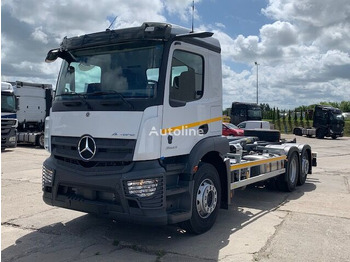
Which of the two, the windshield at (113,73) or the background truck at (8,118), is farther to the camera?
the background truck at (8,118)

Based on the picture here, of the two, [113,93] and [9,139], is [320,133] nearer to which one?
[9,139]

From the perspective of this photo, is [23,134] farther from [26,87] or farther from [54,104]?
[54,104]

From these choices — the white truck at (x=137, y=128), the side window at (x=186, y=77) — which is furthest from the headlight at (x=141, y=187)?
the side window at (x=186, y=77)

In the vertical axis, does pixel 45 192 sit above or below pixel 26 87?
below

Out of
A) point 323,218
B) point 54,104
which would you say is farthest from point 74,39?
point 323,218

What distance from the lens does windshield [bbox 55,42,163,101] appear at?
469 cm

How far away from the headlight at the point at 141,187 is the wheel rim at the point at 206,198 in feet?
3.39

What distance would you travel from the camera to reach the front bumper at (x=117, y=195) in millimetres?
4465

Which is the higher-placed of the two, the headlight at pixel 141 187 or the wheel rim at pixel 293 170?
the headlight at pixel 141 187

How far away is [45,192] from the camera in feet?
17.2

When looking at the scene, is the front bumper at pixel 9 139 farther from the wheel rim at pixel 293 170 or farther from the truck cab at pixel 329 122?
the truck cab at pixel 329 122

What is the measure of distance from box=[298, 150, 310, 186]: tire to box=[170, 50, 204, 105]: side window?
5408 mm

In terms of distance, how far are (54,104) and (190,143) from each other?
208 centimetres

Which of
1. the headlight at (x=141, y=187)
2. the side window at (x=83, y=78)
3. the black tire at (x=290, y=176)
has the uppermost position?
the side window at (x=83, y=78)
